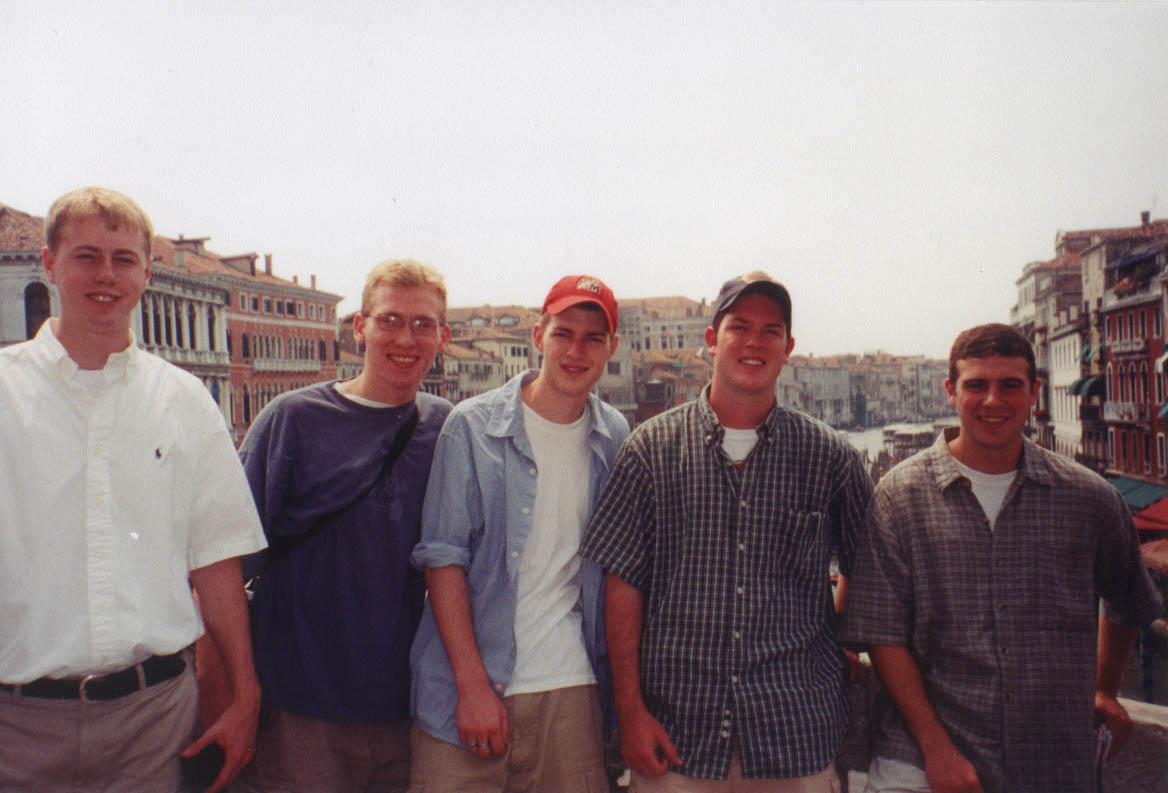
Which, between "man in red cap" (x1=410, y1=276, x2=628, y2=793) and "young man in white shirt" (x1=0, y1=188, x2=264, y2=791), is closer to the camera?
"young man in white shirt" (x1=0, y1=188, x2=264, y2=791)

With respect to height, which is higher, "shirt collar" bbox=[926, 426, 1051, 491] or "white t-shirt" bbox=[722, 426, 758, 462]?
"white t-shirt" bbox=[722, 426, 758, 462]

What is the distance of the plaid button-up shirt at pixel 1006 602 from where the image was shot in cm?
201

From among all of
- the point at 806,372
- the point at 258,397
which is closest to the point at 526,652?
the point at 258,397

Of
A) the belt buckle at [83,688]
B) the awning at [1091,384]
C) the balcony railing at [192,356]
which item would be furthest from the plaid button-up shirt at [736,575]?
A: the balcony railing at [192,356]

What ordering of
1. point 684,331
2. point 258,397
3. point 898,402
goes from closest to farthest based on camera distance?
point 258,397 < point 684,331 < point 898,402

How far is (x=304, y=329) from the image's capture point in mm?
41062

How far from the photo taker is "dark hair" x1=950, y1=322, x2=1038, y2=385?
2.12m

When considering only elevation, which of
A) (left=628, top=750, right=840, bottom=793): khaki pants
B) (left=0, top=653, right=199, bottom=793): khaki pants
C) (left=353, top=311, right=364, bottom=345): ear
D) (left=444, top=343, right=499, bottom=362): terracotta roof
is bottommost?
(left=628, top=750, right=840, bottom=793): khaki pants

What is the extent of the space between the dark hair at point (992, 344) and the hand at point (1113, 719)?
84cm

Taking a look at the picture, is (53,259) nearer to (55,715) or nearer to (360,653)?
(55,715)

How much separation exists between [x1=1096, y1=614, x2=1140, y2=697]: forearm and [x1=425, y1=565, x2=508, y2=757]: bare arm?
1.54m

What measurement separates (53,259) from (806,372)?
96.6 metres

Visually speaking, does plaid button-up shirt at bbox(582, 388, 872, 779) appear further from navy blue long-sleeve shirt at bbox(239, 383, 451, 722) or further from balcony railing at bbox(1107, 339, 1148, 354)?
balcony railing at bbox(1107, 339, 1148, 354)

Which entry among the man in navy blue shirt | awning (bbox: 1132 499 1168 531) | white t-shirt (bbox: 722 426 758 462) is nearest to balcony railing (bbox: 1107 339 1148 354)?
awning (bbox: 1132 499 1168 531)
